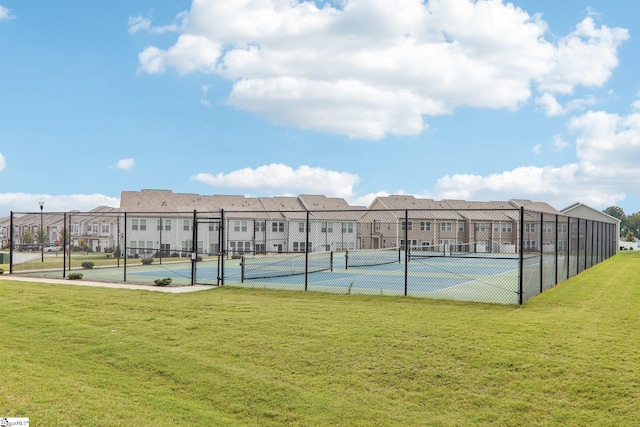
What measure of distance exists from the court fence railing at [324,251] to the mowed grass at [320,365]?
362 centimetres

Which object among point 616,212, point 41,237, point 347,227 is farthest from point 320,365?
point 616,212

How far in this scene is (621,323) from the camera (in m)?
11.3

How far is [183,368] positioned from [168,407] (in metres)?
1.56

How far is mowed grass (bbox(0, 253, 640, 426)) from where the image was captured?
22.9 ft

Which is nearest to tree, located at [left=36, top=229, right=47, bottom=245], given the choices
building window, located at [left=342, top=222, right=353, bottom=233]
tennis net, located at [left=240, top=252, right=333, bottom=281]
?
tennis net, located at [left=240, top=252, right=333, bottom=281]

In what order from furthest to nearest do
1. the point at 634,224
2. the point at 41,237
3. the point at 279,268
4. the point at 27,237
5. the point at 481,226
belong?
the point at 634,224 → the point at 27,237 → the point at 481,226 → the point at 41,237 → the point at 279,268

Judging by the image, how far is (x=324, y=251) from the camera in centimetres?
5075

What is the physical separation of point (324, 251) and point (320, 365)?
4221cm

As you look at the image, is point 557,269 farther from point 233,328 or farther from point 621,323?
point 233,328

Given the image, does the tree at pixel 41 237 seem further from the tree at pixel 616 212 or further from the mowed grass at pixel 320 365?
the tree at pixel 616 212

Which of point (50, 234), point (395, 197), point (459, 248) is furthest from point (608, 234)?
point (50, 234)

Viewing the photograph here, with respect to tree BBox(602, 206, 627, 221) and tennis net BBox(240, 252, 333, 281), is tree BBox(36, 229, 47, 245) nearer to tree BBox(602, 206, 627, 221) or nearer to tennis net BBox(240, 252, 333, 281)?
tennis net BBox(240, 252, 333, 281)

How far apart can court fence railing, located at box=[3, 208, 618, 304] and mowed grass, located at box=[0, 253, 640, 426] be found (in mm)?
3616

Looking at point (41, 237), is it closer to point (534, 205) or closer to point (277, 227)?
point (277, 227)
